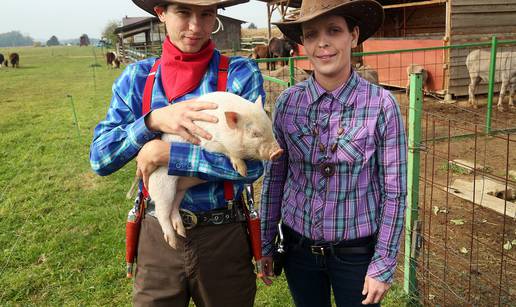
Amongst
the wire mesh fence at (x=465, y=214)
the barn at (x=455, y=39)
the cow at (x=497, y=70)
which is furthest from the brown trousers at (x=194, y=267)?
the cow at (x=497, y=70)

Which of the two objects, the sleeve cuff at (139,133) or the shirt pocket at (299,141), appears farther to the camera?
the shirt pocket at (299,141)

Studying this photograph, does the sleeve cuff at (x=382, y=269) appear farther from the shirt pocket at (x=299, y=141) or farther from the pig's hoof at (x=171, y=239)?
the pig's hoof at (x=171, y=239)

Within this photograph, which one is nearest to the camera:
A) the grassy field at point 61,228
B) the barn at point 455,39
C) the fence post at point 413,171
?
the fence post at point 413,171

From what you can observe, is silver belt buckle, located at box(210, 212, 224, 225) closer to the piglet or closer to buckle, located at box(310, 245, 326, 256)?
the piglet

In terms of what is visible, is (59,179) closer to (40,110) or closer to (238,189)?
(238,189)

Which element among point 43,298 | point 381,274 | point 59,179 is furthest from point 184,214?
point 59,179

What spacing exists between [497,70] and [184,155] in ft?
33.5

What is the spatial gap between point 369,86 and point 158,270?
49.5 inches

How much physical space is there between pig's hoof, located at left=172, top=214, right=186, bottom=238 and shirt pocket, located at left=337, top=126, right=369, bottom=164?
755 mm

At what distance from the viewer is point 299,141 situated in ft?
6.57

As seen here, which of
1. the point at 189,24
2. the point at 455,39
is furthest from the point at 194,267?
the point at 455,39

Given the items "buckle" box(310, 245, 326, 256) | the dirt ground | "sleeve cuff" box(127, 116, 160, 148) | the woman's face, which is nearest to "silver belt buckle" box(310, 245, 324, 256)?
"buckle" box(310, 245, 326, 256)

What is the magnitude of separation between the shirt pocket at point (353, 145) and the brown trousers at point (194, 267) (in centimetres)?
57

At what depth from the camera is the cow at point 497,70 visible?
31.4ft
